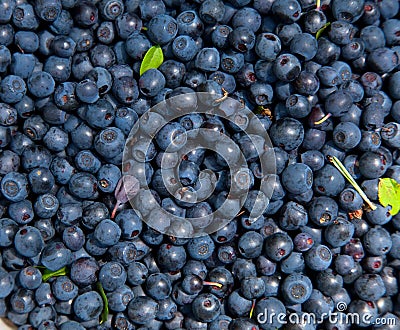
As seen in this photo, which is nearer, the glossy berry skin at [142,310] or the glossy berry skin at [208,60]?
the glossy berry skin at [142,310]

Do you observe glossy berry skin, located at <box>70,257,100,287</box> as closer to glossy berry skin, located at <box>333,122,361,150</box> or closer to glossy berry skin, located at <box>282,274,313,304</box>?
glossy berry skin, located at <box>282,274,313,304</box>

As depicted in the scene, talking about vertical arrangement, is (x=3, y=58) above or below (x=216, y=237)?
above

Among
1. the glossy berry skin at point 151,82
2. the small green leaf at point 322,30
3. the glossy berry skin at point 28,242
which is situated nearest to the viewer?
the glossy berry skin at point 28,242

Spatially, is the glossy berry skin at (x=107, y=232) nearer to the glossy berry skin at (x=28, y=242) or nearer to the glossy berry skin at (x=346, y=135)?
the glossy berry skin at (x=28, y=242)

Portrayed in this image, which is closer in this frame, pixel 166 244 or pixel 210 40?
pixel 166 244

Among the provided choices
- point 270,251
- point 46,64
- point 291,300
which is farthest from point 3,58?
point 291,300

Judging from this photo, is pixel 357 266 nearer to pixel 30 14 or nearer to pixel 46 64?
pixel 46 64

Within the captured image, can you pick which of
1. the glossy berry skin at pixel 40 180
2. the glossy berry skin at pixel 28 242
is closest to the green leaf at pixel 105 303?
the glossy berry skin at pixel 28 242
